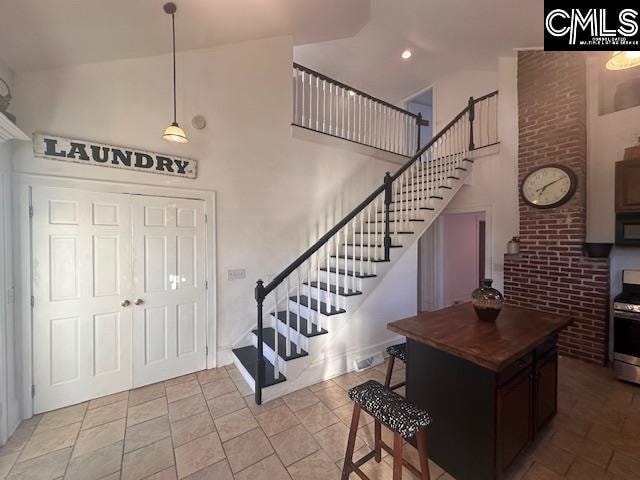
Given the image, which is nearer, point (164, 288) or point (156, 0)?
point (156, 0)

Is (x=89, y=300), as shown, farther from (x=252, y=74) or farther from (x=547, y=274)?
(x=547, y=274)

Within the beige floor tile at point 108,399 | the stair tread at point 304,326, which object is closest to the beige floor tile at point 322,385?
the stair tread at point 304,326

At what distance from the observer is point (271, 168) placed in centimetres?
373

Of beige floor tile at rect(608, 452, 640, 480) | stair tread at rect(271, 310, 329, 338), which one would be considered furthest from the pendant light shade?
stair tread at rect(271, 310, 329, 338)

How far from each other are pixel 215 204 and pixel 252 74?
1827 millimetres

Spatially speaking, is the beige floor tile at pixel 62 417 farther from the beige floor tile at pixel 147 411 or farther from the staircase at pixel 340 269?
the staircase at pixel 340 269

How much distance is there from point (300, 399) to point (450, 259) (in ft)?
15.1

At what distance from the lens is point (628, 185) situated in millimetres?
3047

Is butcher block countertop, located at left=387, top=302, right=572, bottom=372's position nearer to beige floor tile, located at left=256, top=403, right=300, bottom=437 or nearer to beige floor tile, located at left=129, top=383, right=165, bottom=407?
beige floor tile, located at left=256, top=403, right=300, bottom=437

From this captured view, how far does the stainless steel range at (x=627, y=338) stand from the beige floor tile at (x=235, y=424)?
3.85 meters

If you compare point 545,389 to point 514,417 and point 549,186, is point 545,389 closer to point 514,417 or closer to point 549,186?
point 514,417

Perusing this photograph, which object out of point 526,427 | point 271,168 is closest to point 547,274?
point 526,427

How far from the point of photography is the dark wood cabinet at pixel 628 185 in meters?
3.00

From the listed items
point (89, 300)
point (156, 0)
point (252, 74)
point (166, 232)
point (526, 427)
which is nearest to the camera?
point (526, 427)
